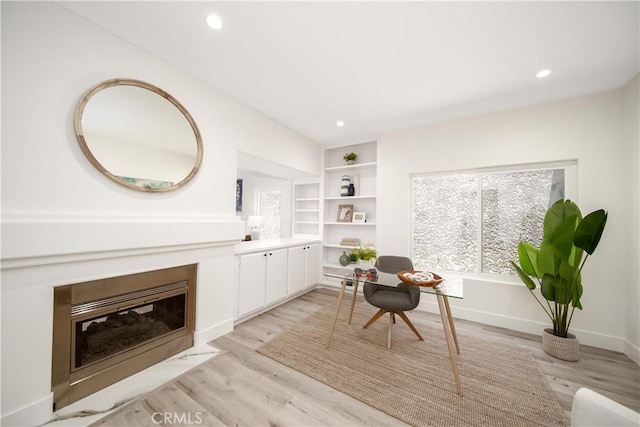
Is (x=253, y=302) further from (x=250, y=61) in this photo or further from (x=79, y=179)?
(x=250, y=61)

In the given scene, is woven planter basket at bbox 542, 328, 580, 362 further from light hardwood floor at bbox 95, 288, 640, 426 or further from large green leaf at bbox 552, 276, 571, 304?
large green leaf at bbox 552, 276, 571, 304

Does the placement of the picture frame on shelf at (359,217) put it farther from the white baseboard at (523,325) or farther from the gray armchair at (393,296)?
the white baseboard at (523,325)

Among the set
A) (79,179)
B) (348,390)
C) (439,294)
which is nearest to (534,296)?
(439,294)

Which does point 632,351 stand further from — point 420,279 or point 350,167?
point 350,167

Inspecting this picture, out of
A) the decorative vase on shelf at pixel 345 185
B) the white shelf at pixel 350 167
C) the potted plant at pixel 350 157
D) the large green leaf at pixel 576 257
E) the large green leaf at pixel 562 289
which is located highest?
the potted plant at pixel 350 157

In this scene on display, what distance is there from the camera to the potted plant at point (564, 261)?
199 centimetres

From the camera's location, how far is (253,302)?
9.34 feet

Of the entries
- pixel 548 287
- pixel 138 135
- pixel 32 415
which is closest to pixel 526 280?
pixel 548 287

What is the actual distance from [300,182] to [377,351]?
319 cm

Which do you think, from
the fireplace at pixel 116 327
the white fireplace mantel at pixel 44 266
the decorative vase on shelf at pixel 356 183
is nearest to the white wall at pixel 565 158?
the decorative vase on shelf at pixel 356 183

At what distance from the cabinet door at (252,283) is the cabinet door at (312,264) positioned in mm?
1015

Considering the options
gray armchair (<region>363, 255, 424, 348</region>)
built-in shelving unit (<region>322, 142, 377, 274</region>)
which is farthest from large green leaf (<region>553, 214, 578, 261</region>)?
built-in shelving unit (<region>322, 142, 377, 274</region>)

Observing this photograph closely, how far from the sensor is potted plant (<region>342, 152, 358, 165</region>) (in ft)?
13.0

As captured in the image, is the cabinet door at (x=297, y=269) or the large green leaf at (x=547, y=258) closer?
the large green leaf at (x=547, y=258)
